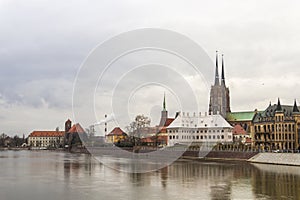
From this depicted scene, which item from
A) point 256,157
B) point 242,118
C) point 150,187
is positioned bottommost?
point 150,187

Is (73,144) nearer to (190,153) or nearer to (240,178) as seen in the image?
(190,153)

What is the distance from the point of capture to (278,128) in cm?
9675

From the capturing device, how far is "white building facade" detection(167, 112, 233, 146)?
107625mm

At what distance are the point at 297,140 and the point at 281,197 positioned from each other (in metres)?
65.8

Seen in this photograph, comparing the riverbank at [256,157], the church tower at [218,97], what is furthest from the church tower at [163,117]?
the riverbank at [256,157]

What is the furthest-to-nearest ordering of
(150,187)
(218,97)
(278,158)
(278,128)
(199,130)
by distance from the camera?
(218,97), (199,130), (278,128), (278,158), (150,187)

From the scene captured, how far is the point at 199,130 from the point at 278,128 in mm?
21807

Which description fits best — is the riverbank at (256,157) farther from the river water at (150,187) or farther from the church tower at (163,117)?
the church tower at (163,117)

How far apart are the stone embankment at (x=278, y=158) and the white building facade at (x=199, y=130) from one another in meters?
34.3

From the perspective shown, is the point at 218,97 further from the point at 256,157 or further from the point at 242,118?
the point at 256,157

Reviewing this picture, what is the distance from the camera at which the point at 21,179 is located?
42.8m

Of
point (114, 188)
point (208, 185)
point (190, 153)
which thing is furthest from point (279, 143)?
point (114, 188)

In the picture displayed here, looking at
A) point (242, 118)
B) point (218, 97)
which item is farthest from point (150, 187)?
point (218, 97)

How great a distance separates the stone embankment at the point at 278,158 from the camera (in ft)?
208
